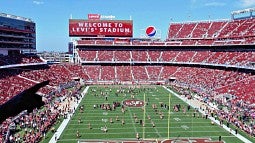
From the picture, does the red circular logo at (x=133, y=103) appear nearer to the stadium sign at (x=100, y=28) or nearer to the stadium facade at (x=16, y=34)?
the stadium facade at (x=16, y=34)

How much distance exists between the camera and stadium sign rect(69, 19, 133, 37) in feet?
234

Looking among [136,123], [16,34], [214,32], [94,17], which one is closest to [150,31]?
[94,17]

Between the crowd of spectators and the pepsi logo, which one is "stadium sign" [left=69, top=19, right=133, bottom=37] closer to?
the pepsi logo

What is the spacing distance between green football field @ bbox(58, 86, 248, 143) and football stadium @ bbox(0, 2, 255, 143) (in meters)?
0.09

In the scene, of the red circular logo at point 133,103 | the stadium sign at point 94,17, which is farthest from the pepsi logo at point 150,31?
the red circular logo at point 133,103

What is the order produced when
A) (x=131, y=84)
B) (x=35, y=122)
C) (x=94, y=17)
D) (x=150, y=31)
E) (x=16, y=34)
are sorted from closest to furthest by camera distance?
1. (x=35, y=122)
2. (x=16, y=34)
3. (x=131, y=84)
4. (x=94, y=17)
5. (x=150, y=31)

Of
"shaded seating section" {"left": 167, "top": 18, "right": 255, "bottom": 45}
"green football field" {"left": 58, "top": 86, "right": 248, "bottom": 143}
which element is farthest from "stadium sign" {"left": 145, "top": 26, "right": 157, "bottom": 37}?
"green football field" {"left": 58, "top": 86, "right": 248, "bottom": 143}

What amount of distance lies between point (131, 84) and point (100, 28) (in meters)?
16.3

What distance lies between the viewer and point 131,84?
204 ft

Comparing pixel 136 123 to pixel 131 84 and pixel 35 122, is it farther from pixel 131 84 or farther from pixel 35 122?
pixel 131 84

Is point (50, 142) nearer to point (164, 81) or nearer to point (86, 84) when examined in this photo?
point (86, 84)

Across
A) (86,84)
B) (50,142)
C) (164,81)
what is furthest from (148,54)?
(50,142)

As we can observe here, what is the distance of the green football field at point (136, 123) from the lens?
2772 cm

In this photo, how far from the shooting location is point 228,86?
152 ft
